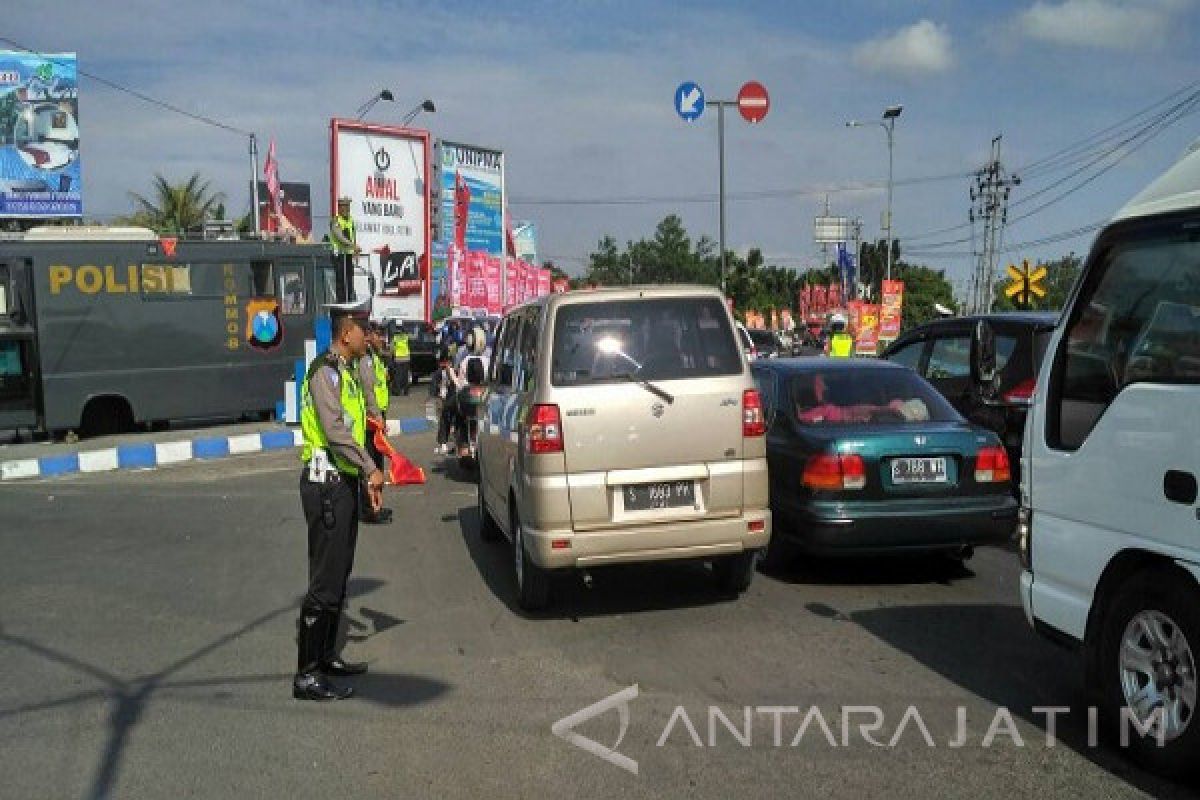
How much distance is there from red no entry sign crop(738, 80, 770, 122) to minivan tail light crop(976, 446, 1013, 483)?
547 inches

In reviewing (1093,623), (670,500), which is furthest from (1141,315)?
(670,500)

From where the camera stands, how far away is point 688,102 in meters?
19.5

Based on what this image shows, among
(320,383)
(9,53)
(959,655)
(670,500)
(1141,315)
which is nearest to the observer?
(1141,315)

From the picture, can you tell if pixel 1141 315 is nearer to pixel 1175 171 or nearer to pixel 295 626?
pixel 1175 171

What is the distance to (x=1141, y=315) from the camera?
4.33 metres

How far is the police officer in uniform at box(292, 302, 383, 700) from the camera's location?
5.34 m

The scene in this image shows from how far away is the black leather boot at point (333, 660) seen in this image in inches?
214

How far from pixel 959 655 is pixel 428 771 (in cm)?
302

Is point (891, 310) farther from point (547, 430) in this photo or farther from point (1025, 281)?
point (547, 430)

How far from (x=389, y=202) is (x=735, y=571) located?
2790 centimetres

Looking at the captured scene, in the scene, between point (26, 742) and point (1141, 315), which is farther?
point (26, 742)

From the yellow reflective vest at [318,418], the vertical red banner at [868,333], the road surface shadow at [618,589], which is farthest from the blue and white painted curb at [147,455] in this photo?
the vertical red banner at [868,333]

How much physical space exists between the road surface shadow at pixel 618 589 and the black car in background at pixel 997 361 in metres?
3.07

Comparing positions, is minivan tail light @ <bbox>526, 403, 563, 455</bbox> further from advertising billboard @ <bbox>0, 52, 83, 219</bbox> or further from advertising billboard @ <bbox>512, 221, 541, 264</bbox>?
advertising billboard @ <bbox>512, 221, 541, 264</bbox>
